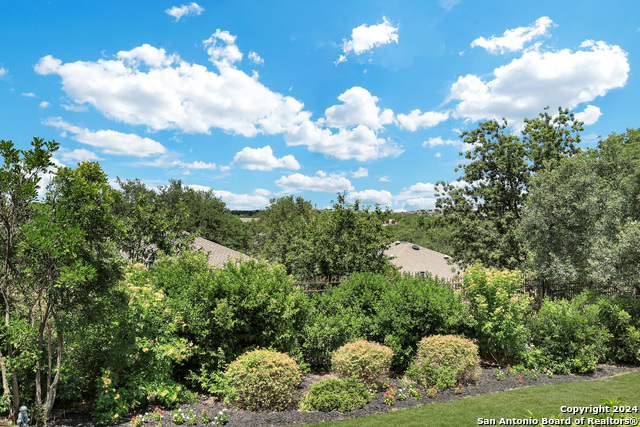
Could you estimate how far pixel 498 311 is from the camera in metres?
7.91

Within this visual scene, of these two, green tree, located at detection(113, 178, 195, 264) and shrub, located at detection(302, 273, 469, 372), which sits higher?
green tree, located at detection(113, 178, 195, 264)

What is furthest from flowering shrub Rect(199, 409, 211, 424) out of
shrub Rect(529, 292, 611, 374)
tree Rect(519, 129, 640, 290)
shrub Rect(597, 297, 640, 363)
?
tree Rect(519, 129, 640, 290)

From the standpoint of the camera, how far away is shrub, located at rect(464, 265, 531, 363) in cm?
794

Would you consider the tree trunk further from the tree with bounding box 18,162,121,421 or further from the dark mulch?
the dark mulch

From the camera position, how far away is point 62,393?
5.53 metres

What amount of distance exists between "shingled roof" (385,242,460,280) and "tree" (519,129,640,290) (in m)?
9.54

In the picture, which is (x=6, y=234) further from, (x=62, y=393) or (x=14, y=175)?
(x=62, y=393)

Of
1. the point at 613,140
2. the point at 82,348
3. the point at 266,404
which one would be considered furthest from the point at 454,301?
the point at 613,140

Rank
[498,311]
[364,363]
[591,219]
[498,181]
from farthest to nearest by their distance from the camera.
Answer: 1. [498,181]
2. [591,219]
3. [498,311]
4. [364,363]

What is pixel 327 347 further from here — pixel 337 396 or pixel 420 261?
pixel 420 261

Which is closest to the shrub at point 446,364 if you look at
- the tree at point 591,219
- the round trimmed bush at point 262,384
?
the round trimmed bush at point 262,384

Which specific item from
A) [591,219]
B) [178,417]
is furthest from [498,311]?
[178,417]

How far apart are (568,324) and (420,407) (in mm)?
4409

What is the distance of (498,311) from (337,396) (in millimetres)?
4156
